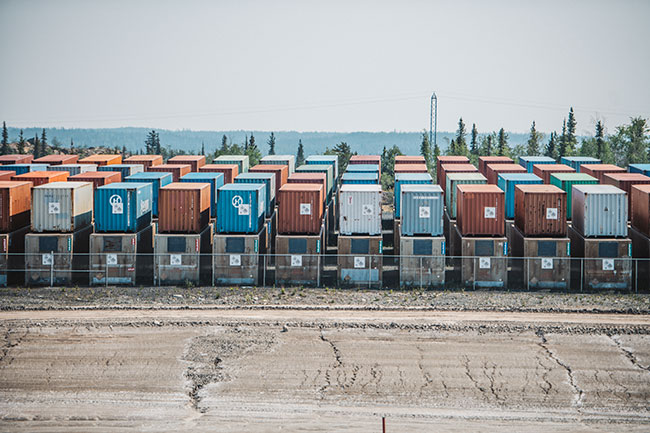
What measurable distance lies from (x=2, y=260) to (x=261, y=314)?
13.1 metres

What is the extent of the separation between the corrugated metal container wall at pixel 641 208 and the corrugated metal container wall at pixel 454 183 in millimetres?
7814

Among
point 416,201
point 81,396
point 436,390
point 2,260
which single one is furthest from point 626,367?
point 2,260

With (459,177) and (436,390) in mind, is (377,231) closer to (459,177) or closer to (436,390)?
(459,177)

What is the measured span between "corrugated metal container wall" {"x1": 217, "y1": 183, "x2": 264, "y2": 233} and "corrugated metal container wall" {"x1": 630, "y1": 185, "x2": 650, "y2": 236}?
→ 1765cm

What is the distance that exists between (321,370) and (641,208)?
773 inches

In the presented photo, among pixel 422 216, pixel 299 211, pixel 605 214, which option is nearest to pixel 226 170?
pixel 299 211

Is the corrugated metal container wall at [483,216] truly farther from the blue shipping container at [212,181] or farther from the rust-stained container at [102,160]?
the rust-stained container at [102,160]

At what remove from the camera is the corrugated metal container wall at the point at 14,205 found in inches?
1423

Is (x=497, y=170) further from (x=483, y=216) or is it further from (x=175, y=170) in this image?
(x=175, y=170)

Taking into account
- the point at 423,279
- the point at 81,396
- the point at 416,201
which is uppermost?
the point at 416,201

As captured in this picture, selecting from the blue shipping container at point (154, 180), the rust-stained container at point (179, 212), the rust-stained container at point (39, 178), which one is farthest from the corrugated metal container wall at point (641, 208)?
the rust-stained container at point (39, 178)

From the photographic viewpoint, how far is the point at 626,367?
25.2 m

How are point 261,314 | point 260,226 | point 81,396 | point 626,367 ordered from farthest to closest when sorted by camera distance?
point 260,226 → point 261,314 → point 626,367 → point 81,396

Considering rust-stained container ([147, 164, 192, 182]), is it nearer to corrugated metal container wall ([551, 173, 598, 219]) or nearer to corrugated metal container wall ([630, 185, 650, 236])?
corrugated metal container wall ([551, 173, 598, 219])
